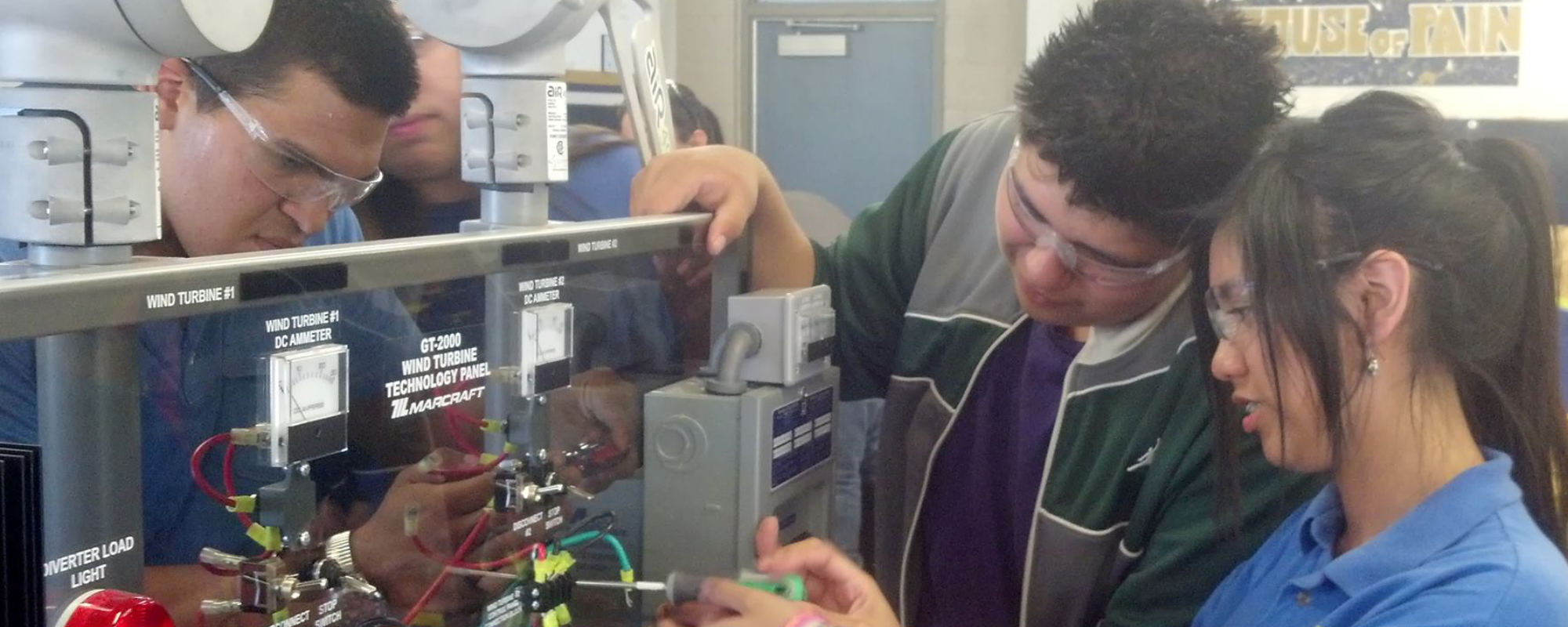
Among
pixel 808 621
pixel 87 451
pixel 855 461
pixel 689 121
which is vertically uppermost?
pixel 689 121

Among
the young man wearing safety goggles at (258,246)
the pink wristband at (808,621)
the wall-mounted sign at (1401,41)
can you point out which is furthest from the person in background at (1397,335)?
the wall-mounted sign at (1401,41)

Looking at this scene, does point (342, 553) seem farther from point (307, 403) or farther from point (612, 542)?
point (612, 542)

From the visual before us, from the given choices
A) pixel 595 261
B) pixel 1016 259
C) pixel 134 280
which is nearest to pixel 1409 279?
pixel 1016 259

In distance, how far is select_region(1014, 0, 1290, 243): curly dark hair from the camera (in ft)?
4.63

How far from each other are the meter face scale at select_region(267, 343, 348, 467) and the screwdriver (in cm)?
43

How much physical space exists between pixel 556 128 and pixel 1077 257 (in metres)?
0.61

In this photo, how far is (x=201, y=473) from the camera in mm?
985

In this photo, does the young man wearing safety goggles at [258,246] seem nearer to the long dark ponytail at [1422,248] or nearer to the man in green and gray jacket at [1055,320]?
the man in green and gray jacket at [1055,320]

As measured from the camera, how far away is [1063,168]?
1467mm

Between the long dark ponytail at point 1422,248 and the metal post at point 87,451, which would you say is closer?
the metal post at point 87,451

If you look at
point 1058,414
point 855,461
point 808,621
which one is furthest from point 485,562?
point 855,461

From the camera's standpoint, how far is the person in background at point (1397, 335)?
1.23 meters

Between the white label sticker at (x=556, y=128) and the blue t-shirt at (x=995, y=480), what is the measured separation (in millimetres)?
718

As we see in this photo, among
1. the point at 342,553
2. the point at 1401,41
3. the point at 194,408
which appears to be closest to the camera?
the point at 194,408
